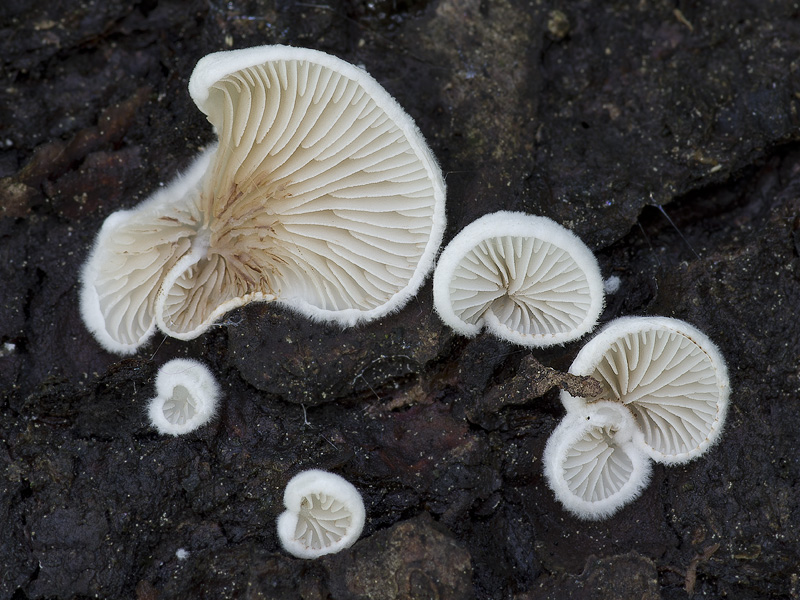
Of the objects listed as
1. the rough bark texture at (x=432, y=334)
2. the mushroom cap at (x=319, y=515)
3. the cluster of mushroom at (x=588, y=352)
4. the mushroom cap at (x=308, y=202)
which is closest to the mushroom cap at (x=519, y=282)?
the cluster of mushroom at (x=588, y=352)

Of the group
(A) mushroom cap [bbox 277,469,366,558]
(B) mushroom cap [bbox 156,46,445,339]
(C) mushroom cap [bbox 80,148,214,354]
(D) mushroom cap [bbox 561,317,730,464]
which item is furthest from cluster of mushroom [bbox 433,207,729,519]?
(C) mushroom cap [bbox 80,148,214,354]

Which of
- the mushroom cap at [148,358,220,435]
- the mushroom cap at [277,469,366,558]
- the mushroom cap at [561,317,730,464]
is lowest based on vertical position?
the mushroom cap at [277,469,366,558]

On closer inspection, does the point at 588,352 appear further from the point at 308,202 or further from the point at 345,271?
the point at 308,202

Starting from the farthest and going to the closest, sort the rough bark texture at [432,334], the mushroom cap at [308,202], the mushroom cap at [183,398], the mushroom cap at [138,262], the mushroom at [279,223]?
1. the mushroom cap at [138,262]
2. the mushroom cap at [183,398]
3. the rough bark texture at [432,334]
4. the mushroom at [279,223]
5. the mushroom cap at [308,202]

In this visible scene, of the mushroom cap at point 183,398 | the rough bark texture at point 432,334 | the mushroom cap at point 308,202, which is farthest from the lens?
the mushroom cap at point 183,398

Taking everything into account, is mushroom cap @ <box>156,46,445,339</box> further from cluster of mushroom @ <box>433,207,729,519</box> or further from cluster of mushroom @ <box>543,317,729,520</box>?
cluster of mushroom @ <box>543,317,729,520</box>

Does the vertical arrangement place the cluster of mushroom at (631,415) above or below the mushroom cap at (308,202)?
below

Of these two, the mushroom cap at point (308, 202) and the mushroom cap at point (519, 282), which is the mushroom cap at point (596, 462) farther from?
the mushroom cap at point (308, 202)

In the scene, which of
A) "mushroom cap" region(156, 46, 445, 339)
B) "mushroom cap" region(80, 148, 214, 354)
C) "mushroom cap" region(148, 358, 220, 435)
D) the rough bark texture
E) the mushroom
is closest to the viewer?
"mushroom cap" region(156, 46, 445, 339)
